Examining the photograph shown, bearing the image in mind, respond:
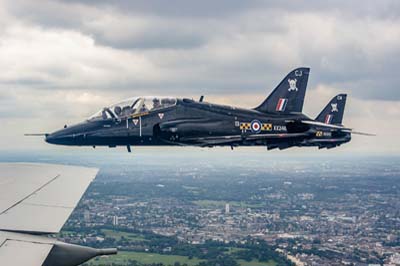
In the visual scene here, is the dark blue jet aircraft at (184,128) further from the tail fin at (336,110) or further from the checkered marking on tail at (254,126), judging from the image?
the tail fin at (336,110)

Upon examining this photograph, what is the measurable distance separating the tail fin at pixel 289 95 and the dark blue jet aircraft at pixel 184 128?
2.33 m

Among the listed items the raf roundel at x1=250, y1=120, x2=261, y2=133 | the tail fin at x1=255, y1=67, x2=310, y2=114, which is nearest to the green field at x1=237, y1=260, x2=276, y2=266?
the tail fin at x1=255, y1=67, x2=310, y2=114

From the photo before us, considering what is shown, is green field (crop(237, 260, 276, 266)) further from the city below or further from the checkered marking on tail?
the checkered marking on tail

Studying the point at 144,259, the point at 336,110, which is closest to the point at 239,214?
the point at 144,259

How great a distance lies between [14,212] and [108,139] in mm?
13520

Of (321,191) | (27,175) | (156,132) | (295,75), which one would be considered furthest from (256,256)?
(321,191)

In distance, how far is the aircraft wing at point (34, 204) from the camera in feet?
22.5

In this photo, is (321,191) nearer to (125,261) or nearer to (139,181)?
(139,181)

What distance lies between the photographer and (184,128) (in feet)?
73.3

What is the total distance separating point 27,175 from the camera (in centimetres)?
1246

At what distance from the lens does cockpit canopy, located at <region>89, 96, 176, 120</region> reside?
2192cm

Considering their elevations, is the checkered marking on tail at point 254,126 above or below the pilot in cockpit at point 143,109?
below

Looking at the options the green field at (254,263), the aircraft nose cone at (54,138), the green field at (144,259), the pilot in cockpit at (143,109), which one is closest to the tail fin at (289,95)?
the pilot in cockpit at (143,109)

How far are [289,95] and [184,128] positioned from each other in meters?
6.53
